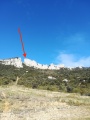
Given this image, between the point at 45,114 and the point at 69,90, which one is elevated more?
the point at 69,90

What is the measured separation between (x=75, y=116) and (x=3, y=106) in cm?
1163

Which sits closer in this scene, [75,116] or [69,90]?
[75,116]

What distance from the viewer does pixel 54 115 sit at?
1235 inches

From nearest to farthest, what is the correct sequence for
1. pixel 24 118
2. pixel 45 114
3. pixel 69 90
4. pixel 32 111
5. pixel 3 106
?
pixel 24 118, pixel 45 114, pixel 32 111, pixel 3 106, pixel 69 90

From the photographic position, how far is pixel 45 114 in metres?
32.0

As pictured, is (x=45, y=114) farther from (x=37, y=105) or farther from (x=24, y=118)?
(x=37, y=105)

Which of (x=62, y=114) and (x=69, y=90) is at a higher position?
(x=69, y=90)

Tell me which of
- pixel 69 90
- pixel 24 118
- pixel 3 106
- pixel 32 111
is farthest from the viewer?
pixel 69 90

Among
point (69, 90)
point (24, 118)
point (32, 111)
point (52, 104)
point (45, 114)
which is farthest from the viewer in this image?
point (69, 90)

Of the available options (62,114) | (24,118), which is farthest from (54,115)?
(24,118)

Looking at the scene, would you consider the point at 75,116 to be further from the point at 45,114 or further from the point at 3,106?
the point at 3,106

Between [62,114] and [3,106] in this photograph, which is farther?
[3,106]

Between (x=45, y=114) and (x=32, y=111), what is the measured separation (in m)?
2.81

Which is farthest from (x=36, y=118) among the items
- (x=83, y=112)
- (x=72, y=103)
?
(x=72, y=103)
